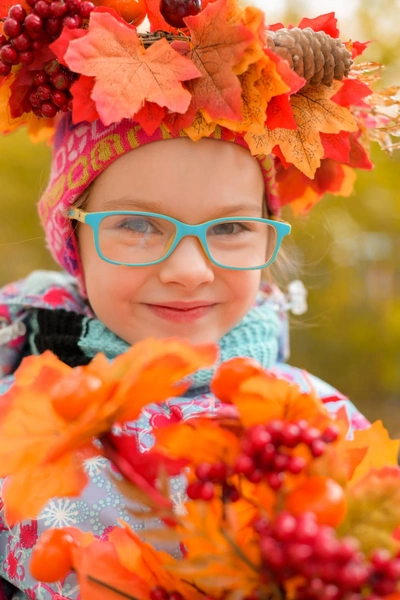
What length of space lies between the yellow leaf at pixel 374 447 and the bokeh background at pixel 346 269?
2.48 metres

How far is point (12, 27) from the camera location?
1.05 meters

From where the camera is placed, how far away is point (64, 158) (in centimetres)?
128

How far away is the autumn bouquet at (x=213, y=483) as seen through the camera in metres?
0.52

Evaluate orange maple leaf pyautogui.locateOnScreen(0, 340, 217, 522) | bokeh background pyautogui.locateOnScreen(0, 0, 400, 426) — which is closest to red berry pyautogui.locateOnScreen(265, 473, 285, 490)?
orange maple leaf pyautogui.locateOnScreen(0, 340, 217, 522)

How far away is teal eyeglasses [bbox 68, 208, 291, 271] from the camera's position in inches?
44.2

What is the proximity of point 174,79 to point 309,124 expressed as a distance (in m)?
0.25

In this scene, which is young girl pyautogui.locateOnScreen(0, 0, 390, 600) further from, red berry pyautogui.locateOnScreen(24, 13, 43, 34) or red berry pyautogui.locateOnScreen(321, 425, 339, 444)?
red berry pyautogui.locateOnScreen(321, 425, 339, 444)

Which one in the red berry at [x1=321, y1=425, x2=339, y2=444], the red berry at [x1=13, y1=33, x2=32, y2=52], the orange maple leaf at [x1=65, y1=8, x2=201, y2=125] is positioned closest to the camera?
the red berry at [x1=321, y1=425, x2=339, y2=444]

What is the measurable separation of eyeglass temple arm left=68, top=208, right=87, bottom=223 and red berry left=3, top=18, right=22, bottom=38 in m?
0.30

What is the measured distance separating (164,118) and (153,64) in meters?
0.10

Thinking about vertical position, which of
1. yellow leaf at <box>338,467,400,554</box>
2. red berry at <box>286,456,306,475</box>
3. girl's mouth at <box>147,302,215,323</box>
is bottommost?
girl's mouth at <box>147,302,215,323</box>

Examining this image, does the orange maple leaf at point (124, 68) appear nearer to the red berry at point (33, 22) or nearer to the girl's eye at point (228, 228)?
the red berry at point (33, 22)

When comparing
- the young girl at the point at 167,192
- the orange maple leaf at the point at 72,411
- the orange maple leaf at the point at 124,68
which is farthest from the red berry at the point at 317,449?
the orange maple leaf at the point at 124,68

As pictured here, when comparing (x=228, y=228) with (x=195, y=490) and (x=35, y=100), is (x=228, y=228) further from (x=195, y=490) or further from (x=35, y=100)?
(x=195, y=490)
